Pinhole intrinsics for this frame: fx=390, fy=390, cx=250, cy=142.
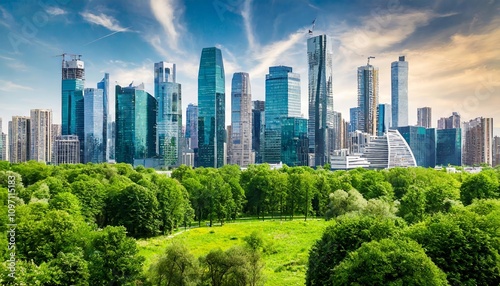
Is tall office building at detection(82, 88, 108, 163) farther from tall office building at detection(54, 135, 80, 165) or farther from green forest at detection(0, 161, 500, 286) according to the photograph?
green forest at detection(0, 161, 500, 286)

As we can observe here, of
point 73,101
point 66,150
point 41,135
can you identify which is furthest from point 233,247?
point 73,101

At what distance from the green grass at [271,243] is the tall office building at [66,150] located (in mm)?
133331

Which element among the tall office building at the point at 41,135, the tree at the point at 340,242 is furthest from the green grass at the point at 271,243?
the tall office building at the point at 41,135

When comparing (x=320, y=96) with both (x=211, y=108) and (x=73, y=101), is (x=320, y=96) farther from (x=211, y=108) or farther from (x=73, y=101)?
(x=73, y=101)

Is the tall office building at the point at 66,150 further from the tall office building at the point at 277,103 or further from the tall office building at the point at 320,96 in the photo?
the tall office building at the point at 320,96

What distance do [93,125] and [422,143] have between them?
504ft

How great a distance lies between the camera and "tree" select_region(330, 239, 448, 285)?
17266 millimetres

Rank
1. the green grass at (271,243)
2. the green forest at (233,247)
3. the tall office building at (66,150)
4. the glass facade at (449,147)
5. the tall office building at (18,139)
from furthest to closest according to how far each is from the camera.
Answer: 1. the tall office building at (66,150)
2. the glass facade at (449,147)
3. the tall office building at (18,139)
4. the green grass at (271,243)
5. the green forest at (233,247)

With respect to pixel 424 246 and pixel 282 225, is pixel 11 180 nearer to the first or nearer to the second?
pixel 424 246

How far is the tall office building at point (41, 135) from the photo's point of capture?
128m

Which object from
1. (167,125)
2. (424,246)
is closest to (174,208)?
(424,246)

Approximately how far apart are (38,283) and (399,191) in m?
59.8

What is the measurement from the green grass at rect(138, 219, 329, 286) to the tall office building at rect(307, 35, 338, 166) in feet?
Answer: 404

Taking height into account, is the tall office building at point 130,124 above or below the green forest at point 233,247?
above
